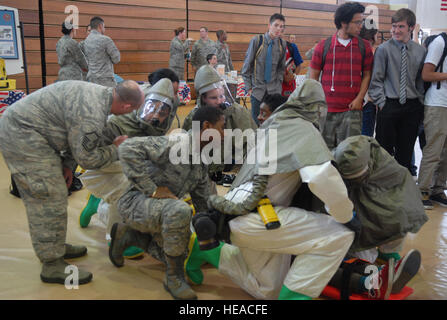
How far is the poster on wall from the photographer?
599 cm

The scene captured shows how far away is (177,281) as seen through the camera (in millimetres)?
2289

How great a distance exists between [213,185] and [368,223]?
1191mm

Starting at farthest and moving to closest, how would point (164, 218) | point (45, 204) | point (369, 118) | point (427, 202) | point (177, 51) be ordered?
1. point (177, 51)
2. point (369, 118)
3. point (427, 202)
4. point (45, 204)
5. point (164, 218)

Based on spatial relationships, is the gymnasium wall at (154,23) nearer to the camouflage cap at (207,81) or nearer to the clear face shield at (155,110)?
the camouflage cap at (207,81)

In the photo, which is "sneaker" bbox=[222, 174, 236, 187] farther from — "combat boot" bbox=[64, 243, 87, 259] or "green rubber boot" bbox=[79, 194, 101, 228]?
"combat boot" bbox=[64, 243, 87, 259]

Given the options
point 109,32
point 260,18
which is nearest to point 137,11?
point 109,32

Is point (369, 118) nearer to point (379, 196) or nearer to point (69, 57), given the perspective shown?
point (379, 196)

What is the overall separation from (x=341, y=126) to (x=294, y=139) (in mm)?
1742

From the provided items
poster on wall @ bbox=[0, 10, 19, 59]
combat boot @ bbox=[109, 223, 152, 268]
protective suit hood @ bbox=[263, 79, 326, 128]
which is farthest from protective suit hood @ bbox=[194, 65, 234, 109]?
poster on wall @ bbox=[0, 10, 19, 59]

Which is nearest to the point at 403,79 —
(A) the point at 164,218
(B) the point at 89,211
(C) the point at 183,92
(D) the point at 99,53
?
(A) the point at 164,218

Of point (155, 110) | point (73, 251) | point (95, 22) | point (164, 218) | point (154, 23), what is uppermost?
point (154, 23)

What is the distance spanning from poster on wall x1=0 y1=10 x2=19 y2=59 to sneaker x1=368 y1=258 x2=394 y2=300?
19.7ft

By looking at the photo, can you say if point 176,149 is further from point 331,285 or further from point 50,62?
point 50,62

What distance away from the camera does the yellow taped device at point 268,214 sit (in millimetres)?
2026
